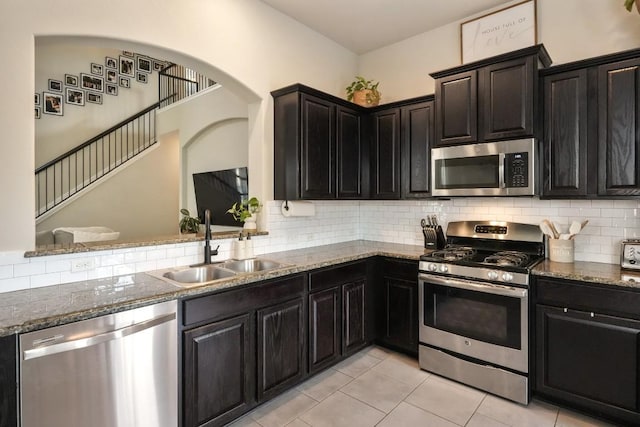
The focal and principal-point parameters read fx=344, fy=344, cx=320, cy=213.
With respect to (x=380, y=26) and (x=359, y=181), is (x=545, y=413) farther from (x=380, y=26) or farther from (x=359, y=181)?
(x=380, y=26)

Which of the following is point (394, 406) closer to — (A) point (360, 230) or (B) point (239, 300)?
(B) point (239, 300)

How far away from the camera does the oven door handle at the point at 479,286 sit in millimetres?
2428

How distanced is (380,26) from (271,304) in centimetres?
301

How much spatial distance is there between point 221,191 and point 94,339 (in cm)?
329

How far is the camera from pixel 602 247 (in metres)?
2.69

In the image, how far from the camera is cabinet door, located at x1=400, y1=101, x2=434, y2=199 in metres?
3.27

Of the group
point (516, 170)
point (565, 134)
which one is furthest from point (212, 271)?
point (565, 134)

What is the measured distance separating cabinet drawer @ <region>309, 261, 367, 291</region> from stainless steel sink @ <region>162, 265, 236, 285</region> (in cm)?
64

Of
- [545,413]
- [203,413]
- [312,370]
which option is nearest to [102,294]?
[203,413]

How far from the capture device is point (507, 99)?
2674 mm

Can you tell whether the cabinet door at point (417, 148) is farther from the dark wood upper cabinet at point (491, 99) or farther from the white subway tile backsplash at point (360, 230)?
the white subway tile backsplash at point (360, 230)

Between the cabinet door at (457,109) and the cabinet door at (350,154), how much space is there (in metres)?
0.83

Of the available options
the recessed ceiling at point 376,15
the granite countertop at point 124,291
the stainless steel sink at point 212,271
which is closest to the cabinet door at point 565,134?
the granite countertop at point 124,291

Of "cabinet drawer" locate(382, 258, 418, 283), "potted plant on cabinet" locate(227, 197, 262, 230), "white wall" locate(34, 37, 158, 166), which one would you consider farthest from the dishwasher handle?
"white wall" locate(34, 37, 158, 166)
